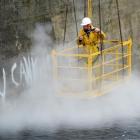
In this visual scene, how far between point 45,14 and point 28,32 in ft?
3.27

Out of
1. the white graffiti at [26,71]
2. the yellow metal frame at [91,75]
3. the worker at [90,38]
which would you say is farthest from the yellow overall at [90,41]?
the white graffiti at [26,71]

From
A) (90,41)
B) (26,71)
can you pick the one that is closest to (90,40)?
(90,41)

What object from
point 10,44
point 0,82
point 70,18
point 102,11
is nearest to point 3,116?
point 0,82

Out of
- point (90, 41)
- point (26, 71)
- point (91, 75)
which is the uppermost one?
point (90, 41)

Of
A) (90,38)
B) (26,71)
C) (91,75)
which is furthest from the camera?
(26,71)

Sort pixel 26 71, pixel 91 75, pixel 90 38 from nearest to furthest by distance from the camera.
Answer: pixel 91 75 < pixel 90 38 < pixel 26 71

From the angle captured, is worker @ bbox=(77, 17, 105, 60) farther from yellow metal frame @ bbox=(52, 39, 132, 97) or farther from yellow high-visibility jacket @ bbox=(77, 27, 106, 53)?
yellow metal frame @ bbox=(52, 39, 132, 97)

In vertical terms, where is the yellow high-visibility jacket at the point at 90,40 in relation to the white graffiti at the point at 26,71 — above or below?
above

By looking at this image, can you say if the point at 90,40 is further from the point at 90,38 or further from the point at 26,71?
the point at 26,71

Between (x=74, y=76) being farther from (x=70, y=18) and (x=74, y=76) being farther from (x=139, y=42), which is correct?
(x=139, y=42)

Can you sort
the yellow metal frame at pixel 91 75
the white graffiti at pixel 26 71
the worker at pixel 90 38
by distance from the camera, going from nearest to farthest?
1. the yellow metal frame at pixel 91 75
2. the worker at pixel 90 38
3. the white graffiti at pixel 26 71

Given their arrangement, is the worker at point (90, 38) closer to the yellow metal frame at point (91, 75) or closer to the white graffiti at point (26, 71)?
the yellow metal frame at point (91, 75)

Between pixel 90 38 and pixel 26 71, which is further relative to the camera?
pixel 26 71

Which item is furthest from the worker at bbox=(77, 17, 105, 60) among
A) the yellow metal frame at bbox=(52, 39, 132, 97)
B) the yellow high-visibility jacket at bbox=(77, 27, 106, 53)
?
the yellow metal frame at bbox=(52, 39, 132, 97)
